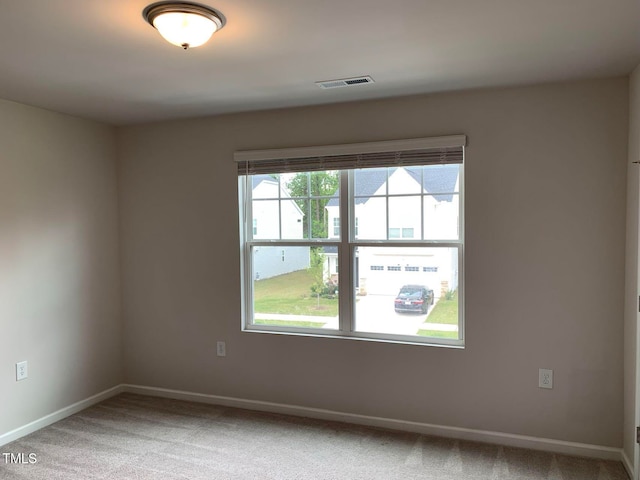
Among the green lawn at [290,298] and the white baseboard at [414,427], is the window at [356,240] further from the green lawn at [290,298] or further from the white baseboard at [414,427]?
the white baseboard at [414,427]

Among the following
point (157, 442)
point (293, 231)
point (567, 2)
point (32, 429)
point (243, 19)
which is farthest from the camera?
point (293, 231)

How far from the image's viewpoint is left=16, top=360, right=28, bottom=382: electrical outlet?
331 centimetres

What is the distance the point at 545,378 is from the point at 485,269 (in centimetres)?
77

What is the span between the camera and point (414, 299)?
3387mm

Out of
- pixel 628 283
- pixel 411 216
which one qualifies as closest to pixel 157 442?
pixel 411 216

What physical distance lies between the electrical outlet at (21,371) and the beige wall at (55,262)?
0.10 ft

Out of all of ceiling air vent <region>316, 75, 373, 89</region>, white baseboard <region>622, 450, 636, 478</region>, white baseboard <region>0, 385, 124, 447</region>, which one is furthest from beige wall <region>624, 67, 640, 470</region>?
white baseboard <region>0, 385, 124, 447</region>

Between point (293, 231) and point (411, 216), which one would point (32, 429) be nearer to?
point (293, 231)

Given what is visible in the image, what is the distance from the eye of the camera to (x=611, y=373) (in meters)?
2.86

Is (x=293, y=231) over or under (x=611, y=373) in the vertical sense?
over

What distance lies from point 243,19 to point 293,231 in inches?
75.8

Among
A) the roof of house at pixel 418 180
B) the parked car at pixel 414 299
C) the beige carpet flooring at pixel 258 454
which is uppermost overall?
the roof of house at pixel 418 180

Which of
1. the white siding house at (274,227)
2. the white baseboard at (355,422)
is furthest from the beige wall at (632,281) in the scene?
the white siding house at (274,227)

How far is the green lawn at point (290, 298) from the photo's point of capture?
364 cm
